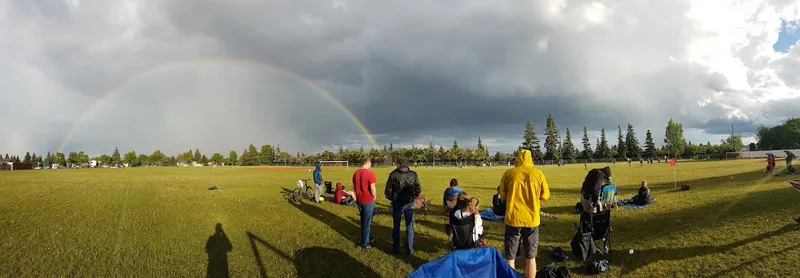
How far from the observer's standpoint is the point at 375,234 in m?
10.3

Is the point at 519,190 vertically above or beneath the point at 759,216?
above

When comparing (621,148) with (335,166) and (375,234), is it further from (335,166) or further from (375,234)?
(375,234)

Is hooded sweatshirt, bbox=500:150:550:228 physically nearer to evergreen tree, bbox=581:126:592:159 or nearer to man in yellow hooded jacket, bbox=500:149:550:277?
man in yellow hooded jacket, bbox=500:149:550:277

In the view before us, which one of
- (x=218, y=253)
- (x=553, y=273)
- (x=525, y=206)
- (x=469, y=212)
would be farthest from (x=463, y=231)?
(x=218, y=253)

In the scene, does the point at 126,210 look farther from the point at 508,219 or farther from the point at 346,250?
the point at 508,219

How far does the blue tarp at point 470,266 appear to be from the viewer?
351 centimetres

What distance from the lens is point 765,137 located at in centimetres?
13562

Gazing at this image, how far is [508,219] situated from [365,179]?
3420 millimetres

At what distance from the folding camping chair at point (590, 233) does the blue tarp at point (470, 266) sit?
13.7ft

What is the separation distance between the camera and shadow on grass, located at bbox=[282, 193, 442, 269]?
8.26 m

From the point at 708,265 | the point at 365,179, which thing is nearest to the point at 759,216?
the point at 708,265

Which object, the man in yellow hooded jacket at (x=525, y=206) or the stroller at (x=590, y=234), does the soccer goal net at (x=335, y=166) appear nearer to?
the stroller at (x=590, y=234)

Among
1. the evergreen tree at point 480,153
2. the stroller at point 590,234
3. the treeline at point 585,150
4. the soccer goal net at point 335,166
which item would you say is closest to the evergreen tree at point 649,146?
the treeline at point 585,150

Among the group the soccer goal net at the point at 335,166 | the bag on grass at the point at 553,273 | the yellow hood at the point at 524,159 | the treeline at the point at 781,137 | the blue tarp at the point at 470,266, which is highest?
the treeline at the point at 781,137
